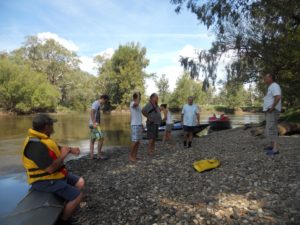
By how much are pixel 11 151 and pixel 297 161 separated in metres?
12.6

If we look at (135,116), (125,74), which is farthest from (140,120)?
(125,74)

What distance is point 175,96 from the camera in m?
81.6

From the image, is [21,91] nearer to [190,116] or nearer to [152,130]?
[190,116]

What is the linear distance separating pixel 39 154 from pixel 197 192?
9.95 feet

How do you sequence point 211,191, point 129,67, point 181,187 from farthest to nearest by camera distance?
point 129,67, point 181,187, point 211,191

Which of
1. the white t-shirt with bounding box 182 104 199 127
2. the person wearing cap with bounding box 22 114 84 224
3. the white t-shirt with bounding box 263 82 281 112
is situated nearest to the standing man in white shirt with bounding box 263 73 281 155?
the white t-shirt with bounding box 263 82 281 112

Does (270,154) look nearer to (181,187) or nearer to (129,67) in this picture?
(181,187)

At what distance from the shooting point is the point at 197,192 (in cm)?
614

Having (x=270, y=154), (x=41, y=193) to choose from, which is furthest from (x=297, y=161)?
(x=41, y=193)

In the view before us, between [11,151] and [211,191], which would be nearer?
[211,191]

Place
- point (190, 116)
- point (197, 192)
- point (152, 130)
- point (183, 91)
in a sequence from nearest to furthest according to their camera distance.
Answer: point (197, 192), point (152, 130), point (190, 116), point (183, 91)

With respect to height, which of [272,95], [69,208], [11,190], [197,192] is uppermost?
[272,95]

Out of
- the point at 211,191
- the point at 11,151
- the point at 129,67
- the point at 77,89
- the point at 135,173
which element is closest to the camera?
the point at 211,191

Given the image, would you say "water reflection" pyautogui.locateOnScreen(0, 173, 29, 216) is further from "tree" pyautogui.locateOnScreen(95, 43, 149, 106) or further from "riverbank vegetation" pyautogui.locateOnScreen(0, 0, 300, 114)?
"tree" pyautogui.locateOnScreen(95, 43, 149, 106)
